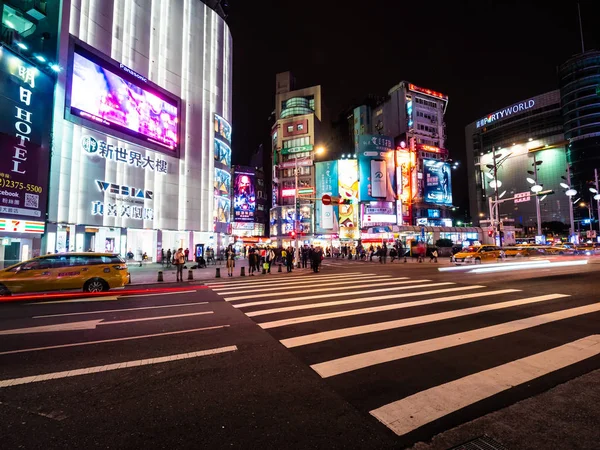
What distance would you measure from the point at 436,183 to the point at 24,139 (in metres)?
66.0

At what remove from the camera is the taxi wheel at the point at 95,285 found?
1213 cm

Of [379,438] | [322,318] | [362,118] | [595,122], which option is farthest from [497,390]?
[595,122]

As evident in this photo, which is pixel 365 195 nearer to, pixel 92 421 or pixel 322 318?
pixel 322 318

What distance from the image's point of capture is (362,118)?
92250 mm

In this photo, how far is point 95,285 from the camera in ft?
40.4

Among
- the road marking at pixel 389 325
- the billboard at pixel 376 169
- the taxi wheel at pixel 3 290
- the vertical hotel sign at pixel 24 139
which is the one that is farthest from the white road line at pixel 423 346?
the billboard at pixel 376 169

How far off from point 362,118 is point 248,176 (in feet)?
153

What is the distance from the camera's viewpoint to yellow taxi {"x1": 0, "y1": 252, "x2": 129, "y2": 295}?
35.8 ft

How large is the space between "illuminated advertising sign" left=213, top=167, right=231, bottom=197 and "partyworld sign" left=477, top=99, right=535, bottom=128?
117 m

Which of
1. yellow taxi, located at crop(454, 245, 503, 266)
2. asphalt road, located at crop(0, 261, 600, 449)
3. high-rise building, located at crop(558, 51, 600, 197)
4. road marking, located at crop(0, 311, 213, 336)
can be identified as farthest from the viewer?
high-rise building, located at crop(558, 51, 600, 197)

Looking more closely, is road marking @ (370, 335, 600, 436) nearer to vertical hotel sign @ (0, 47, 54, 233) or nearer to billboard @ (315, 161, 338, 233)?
vertical hotel sign @ (0, 47, 54, 233)

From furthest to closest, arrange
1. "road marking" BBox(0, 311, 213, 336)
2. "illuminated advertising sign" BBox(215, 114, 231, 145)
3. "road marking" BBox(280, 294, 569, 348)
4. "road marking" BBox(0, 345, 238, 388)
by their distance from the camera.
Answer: "illuminated advertising sign" BBox(215, 114, 231, 145) < "road marking" BBox(0, 311, 213, 336) < "road marking" BBox(280, 294, 569, 348) < "road marking" BBox(0, 345, 238, 388)

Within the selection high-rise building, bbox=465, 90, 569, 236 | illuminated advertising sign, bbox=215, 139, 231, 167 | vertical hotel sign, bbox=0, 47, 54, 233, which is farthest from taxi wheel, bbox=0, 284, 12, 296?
high-rise building, bbox=465, 90, 569, 236

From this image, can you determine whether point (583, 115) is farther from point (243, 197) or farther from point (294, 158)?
point (243, 197)
